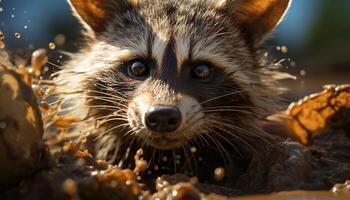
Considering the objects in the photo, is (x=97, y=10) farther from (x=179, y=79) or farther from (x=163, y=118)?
(x=163, y=118)

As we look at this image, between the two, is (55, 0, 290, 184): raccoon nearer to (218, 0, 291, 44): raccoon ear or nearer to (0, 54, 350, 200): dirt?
(218, 0, 291, 44): raccoon ear

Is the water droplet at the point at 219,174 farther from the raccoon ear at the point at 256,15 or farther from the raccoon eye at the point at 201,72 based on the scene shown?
the raccoon ear at the point at 256,15

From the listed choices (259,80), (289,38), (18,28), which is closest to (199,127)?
(259,80)

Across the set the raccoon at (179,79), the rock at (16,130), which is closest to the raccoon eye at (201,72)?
the raccoon at (179,79)

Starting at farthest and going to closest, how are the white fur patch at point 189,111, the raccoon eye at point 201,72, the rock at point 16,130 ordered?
the raccoon eye at point 201,72
the white fur patch at point 189,111
the rock at point 16,130

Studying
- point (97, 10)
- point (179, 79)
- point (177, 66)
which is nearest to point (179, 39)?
point (177, 66)

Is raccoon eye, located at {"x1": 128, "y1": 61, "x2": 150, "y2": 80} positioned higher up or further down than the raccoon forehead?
further down

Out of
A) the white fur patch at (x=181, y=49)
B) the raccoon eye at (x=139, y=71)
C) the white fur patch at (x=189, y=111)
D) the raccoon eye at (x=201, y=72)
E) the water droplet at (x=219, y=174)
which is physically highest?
the white fur patch at (x=181, y=49)

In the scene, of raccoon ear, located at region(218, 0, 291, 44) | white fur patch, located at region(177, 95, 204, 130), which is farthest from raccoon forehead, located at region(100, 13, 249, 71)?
white fur patch, located at region(177, 95, 204, 130)
